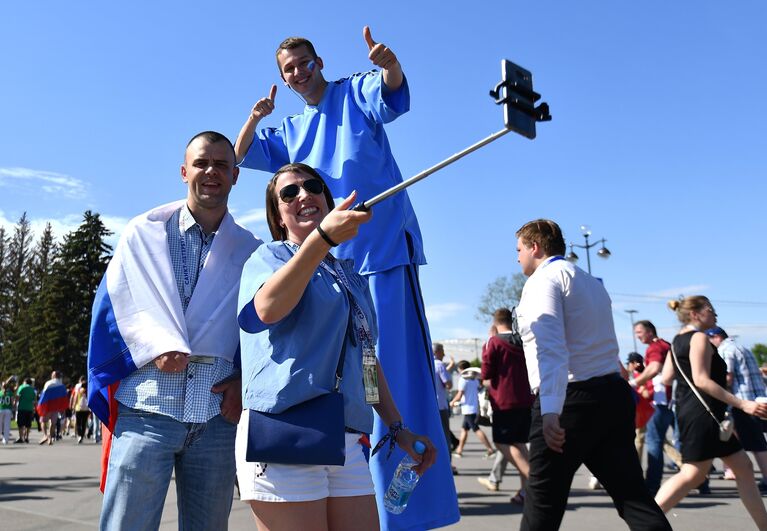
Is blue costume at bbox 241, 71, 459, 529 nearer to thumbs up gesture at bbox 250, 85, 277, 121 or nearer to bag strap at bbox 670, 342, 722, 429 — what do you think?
thumbs up gesture at bbox 250, 85, 277, 121

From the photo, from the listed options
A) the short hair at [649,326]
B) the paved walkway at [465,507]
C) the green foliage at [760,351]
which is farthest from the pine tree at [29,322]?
the green foliage at [760,351]

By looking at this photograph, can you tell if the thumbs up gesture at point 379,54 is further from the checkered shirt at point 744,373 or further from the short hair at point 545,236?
the checkered shirt at point 744,373

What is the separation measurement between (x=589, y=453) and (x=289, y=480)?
2.06 meters

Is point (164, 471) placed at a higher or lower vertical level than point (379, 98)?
lower

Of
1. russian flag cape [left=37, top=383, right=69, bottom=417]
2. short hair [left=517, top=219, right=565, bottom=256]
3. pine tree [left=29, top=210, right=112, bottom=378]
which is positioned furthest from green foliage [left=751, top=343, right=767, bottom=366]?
short hair [left=517, top=219, right=565, bottom=256]

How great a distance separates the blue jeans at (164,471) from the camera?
239 centimetres

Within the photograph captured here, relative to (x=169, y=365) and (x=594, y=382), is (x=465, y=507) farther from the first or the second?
(x=169, y=365)

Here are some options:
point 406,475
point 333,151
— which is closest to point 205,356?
point 406,475

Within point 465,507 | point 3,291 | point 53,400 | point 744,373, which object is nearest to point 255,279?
point 465,507

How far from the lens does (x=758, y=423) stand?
27.3ft

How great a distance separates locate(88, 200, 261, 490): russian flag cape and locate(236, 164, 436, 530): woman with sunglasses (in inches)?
11.5

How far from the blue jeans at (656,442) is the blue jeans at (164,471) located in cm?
639

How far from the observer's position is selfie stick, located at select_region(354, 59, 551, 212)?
5.89 ft

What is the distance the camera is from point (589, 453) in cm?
365
